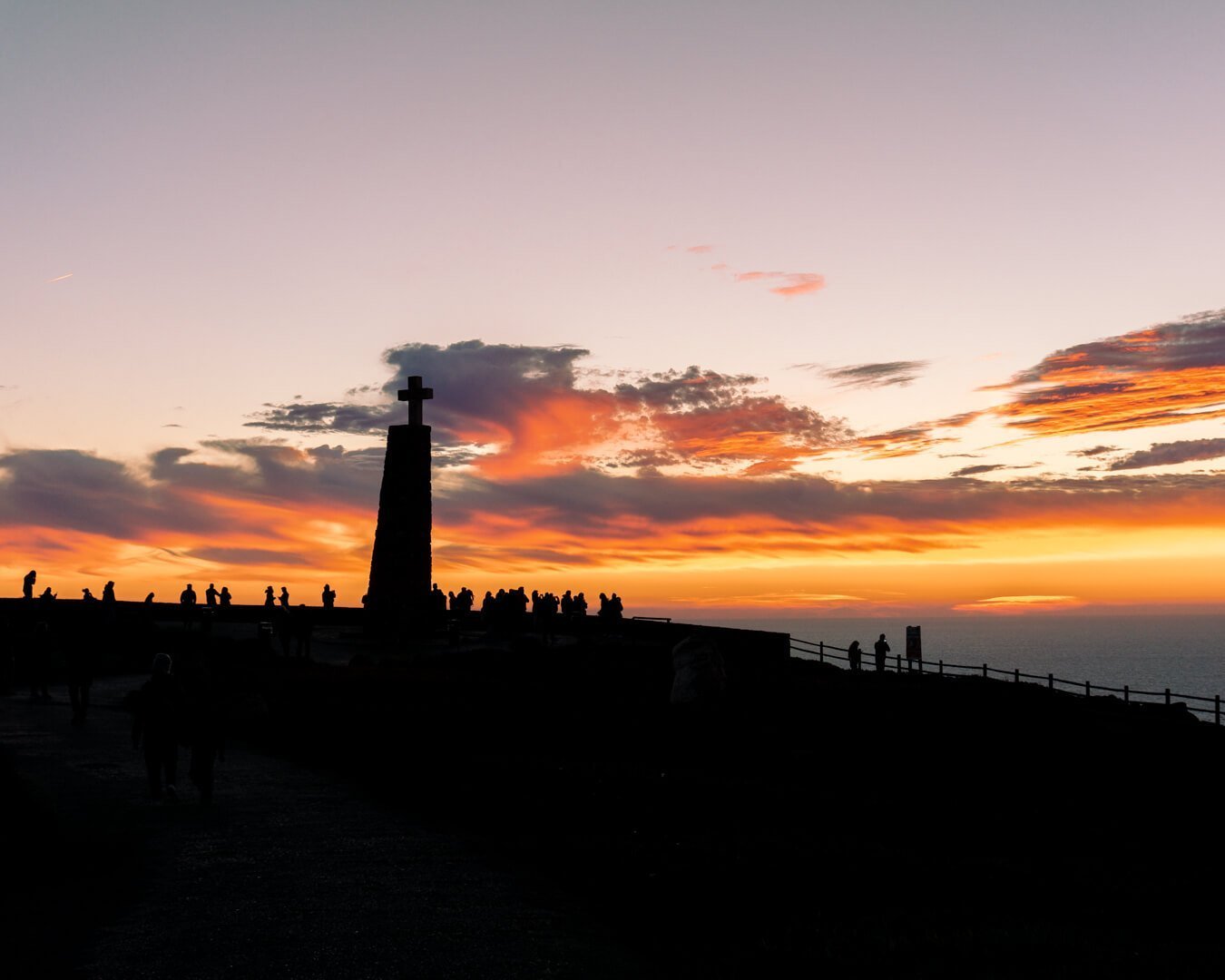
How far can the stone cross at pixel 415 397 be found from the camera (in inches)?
1731

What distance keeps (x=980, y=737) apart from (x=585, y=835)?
14.8 meters

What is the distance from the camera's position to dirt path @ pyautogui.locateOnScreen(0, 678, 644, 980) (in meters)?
8.48

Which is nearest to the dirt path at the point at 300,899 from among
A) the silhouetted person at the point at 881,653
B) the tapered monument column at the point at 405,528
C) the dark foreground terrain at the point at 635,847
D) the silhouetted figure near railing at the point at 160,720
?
the dark foreground terrain at the point at 635,847

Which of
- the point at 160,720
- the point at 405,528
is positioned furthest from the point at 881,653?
the point at 160,720

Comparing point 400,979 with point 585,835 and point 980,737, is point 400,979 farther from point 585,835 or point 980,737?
point 980,737

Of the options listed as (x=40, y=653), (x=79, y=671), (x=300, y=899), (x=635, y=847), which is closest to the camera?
(x=300, y=899)

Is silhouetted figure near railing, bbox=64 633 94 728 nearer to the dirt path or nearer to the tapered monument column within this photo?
the dirt path

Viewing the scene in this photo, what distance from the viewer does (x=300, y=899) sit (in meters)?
10.1

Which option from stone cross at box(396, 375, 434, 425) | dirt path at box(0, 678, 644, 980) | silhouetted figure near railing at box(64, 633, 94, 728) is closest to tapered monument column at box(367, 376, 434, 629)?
stone cross at box(396, 375, 434, 425)

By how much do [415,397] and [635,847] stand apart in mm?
32997

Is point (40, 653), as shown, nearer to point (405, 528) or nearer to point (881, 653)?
point (405, 528)

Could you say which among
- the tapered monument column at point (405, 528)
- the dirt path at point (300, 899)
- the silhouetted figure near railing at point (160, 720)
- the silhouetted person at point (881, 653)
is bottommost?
the dirt path at point (300, 899)

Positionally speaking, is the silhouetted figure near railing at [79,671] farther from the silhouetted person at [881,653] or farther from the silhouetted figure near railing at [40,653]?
the silhouetted person at [881,653]

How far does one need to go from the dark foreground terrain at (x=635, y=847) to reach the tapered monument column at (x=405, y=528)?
16.4m
